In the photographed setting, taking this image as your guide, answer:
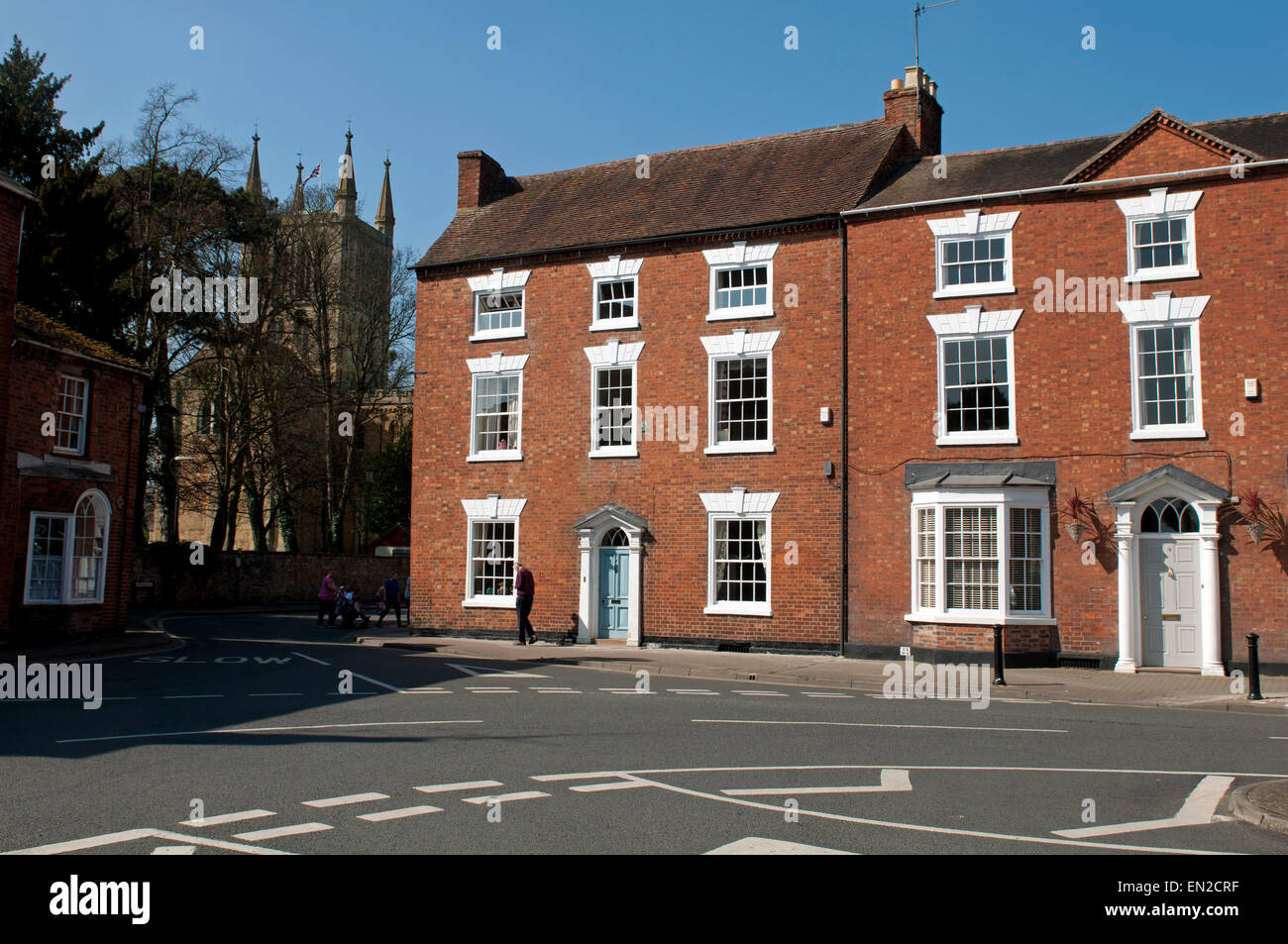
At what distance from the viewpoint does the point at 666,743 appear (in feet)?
34.9

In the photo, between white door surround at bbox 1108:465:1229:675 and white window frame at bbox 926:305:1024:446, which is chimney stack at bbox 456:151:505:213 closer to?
white window frame at bbox 926:305:1024:446

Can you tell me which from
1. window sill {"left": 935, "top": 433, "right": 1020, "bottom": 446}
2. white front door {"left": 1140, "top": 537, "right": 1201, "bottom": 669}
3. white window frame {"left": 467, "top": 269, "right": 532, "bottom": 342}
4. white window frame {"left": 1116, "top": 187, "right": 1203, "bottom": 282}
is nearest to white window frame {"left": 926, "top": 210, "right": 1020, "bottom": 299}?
white window frame {"left": 1116, "top": 187, "right": 1203, "bottom": 282}

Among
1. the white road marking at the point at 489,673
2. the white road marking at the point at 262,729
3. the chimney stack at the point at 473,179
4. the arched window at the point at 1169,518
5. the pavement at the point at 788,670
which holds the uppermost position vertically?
the chimney stack at the point at 473,179

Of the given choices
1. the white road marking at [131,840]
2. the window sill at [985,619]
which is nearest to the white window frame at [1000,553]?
the window sill at [985,619]

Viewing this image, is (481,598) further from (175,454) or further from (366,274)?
(366,274)

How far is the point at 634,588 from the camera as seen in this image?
24062 mm

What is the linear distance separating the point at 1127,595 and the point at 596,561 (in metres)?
11.4

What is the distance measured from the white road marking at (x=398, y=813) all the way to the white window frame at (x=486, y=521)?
59.2ft

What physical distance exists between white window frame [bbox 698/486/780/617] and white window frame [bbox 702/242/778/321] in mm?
3996

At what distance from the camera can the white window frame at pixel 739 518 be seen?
2275 centimetres

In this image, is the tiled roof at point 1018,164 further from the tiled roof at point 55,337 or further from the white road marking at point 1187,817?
the tiled roof at point 55,337

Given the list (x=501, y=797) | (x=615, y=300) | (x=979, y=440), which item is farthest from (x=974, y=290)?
(x=501, y=797)
